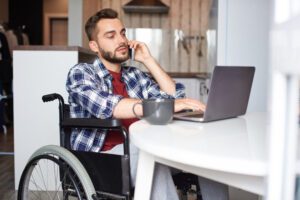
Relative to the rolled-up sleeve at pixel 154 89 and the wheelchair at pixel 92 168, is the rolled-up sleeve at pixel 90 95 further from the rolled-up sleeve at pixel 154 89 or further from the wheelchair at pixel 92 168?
the rolled-up sleeve at pixel 154 89

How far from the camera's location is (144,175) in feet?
3.89

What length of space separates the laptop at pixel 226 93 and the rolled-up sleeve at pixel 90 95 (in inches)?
10.2

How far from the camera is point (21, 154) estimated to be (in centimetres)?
297

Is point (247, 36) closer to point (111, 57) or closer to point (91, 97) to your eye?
point (111, 57)

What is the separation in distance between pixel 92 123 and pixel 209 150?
0.70m

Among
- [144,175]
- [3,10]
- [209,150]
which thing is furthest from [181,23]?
[209,150]

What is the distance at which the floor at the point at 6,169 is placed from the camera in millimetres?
2901

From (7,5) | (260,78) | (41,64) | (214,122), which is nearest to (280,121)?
(214,122)

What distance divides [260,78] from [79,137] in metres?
1.40

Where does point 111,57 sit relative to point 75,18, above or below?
below

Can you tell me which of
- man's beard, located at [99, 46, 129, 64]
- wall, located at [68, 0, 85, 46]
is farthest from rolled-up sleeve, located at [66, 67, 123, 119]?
wall, located at [68, 0, 85, 46]

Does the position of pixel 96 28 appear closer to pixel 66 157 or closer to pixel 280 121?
pixel 66 157

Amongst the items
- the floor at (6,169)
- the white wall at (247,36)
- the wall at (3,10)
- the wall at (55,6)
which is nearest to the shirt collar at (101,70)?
the white wall at (247,36)

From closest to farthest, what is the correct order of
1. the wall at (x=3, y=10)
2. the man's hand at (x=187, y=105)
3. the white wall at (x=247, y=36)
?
the man's hand at (x=187, y=105) < the white wall at (x=247, y=36) < the wall at (x=3, y=10)
